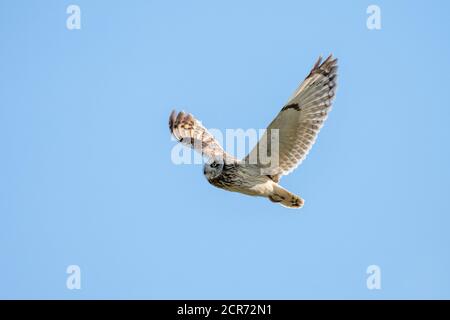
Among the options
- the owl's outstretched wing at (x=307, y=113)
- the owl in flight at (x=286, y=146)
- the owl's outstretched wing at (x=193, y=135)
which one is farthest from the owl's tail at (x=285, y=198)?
the owl's outstretched wing at (x=193, y=135)

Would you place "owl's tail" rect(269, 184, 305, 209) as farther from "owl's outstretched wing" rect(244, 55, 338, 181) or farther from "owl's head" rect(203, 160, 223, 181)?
"owl's head" rect(203, 160, 223, 181)

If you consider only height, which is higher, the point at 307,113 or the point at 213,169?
the point at 307,113

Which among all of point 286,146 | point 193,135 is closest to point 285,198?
point 286,146

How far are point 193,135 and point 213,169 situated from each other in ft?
5.33

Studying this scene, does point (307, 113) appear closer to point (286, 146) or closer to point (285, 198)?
point (286, 146)

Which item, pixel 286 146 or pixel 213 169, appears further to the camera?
pixel 286 146

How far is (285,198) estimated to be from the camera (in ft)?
30.7

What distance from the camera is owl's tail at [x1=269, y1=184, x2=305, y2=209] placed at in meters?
9.28

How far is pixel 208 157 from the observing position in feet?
30.8

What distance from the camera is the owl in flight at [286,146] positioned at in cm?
907

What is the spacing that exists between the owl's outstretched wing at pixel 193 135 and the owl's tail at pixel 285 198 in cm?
74
